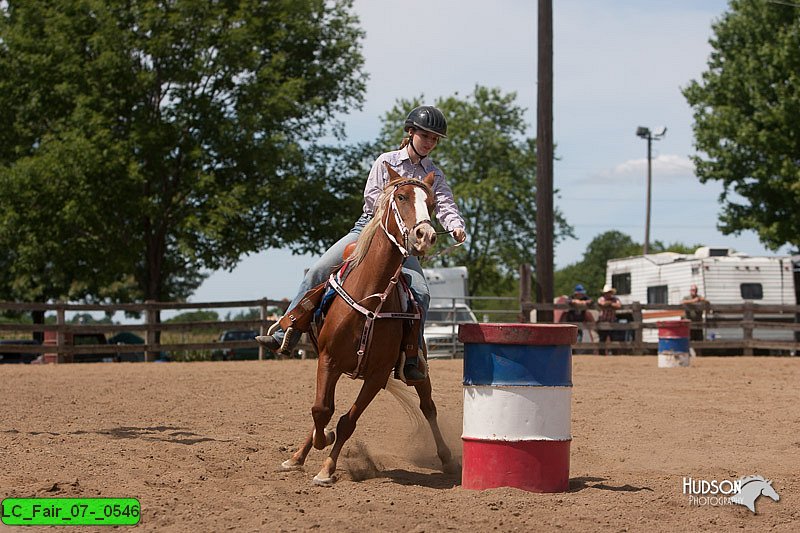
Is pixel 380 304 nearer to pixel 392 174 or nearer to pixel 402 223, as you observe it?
pixel 402 223

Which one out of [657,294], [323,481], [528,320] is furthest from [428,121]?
[657,294]

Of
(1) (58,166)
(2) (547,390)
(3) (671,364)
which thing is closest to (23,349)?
(1) (58,166)

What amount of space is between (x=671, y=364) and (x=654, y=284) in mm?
10739

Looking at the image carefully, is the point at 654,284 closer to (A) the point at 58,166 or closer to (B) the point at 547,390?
(A) the point at 58,166

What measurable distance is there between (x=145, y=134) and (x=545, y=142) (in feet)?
42.9

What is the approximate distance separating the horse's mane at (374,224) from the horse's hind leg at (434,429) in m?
1.29

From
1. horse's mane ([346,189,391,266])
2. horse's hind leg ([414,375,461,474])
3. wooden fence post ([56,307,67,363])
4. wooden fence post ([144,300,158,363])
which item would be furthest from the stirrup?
wooden fence post ([144,300,158,363])

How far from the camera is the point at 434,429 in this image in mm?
8156

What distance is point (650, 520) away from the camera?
5.65 m

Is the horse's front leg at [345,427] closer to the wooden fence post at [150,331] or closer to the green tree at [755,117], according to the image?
the wooden fence post at [150,331]

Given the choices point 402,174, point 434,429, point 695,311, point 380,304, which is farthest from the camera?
point 695,311

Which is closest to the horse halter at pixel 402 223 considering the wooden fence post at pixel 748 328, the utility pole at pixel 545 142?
the utility pole at pixel 545 142

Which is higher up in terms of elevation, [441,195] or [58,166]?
[58,166]

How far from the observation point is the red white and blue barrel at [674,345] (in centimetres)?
1864
